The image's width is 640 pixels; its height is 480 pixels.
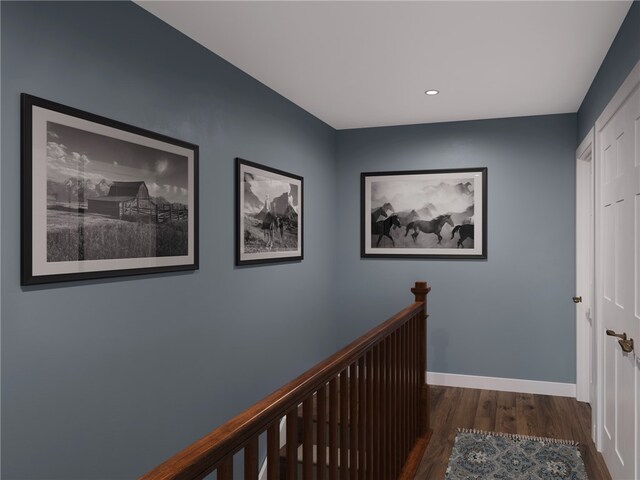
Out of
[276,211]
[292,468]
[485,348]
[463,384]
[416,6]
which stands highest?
[416,6]

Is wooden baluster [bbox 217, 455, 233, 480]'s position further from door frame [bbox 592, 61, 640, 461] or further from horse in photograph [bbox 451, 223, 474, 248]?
horse in photograph [bbox 451, 223, 474, 248]

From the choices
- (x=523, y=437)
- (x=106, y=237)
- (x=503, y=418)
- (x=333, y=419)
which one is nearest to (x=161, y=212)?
(x=106, y=237)

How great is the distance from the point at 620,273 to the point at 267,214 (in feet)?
7.02

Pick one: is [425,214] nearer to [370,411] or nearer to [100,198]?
[370,411]

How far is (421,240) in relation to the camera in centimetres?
452

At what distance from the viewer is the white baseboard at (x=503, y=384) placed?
4.12 m

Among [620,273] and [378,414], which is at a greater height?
[620,273]

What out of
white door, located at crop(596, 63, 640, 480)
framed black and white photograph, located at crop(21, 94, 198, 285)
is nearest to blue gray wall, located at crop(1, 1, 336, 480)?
framed black and white photograph, located at crop(21, 94, 198, 285)

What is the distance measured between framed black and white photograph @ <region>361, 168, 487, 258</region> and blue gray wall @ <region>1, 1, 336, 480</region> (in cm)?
132

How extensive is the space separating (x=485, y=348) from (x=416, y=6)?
3.11m

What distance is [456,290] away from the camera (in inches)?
174

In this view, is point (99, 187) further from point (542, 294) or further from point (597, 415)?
point (542, 294)

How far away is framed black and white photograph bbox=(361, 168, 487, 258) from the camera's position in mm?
4352

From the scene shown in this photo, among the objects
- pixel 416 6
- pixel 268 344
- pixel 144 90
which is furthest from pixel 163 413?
pixel 416 6
